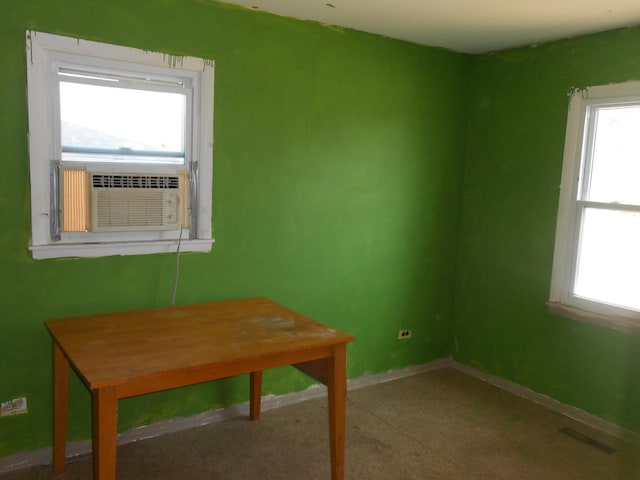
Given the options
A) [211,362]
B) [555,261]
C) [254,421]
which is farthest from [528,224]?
[211,362]

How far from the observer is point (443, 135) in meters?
3.89

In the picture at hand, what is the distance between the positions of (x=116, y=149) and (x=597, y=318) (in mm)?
2885

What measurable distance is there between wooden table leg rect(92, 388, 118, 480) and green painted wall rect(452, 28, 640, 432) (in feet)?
9.03

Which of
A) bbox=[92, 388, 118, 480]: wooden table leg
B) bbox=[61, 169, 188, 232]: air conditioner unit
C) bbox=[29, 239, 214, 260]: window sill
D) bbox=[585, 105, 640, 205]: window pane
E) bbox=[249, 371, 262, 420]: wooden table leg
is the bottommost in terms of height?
bbox=[249, 371, 262, 420]: wooden table leg

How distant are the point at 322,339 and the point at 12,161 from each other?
1595mm

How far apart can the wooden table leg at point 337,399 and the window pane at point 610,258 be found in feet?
6.04

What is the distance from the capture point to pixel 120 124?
2.70m

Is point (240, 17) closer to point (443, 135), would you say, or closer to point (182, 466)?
point (443, 135)

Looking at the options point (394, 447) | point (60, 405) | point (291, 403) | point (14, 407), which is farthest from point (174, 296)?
point (394, 447)

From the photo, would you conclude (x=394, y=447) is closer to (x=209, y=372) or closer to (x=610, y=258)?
(x=209, y=372)

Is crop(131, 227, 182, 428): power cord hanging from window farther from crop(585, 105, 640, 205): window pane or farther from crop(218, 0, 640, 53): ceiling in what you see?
crop(585, 105, 640, 205): window pane

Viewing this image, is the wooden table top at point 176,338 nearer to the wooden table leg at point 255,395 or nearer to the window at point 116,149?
the window at point 116,149

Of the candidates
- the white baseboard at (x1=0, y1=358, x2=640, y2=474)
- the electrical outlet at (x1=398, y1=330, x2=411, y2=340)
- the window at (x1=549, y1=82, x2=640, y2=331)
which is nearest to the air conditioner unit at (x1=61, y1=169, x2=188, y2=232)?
the white baseboard at (x1=0, y1=358, x2=640, y2=474)

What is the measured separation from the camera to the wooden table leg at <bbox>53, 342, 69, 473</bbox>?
2424mm
